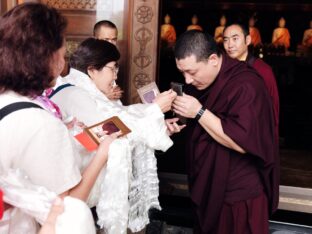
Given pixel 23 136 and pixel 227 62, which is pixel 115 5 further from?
pixel 23 136

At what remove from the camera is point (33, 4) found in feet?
3.91

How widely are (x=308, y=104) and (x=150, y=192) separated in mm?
6086

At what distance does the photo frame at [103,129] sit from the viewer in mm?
1422

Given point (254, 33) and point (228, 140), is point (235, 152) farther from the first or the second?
point (254, 33)

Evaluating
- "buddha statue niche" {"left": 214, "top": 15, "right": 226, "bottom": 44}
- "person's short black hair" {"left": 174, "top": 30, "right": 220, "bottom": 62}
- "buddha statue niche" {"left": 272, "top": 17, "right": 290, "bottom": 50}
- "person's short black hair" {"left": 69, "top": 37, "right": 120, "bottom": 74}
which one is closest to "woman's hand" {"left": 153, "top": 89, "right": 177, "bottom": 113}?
"person's short black hair" {"left": 174, "top": 30, "right": 220, "bottom": 62}

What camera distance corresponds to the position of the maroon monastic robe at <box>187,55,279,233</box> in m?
1.89

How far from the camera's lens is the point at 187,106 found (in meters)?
1.91

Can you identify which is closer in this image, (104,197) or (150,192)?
(104,197)

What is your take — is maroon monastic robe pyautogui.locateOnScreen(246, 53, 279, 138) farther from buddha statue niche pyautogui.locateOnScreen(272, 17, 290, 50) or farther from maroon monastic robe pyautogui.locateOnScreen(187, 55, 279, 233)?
buddha statue niche pyautogui.locateOnScreen(272, 17, 290, 50)

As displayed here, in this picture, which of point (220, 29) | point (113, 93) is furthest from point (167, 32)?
point (113, 93)

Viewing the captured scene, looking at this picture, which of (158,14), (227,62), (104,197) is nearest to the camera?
(104,197)

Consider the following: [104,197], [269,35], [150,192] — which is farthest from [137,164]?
[269,35]

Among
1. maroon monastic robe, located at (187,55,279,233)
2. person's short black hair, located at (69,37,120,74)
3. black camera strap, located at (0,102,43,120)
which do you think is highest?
person's short black hair, located at (69,37,120,74)

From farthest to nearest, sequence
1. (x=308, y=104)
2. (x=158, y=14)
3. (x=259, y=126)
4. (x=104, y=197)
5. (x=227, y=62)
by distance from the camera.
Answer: (x=308, y=104), (x=158, y=14), (x=227, y=62), (x=259, y=126), (x=104, y=197)
